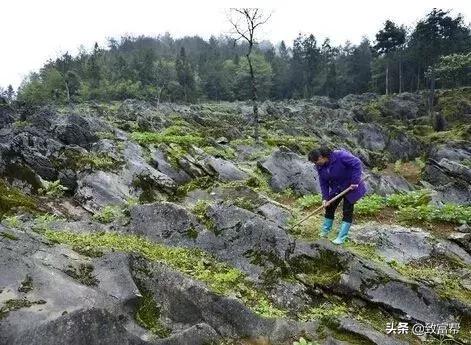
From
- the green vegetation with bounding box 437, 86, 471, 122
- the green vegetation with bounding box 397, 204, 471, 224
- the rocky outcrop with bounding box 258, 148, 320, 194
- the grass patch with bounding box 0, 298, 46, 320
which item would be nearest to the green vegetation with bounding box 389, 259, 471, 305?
the green vegetation with bounding box 397, 204, 471, 224

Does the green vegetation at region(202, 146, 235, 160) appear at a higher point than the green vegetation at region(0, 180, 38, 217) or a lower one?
lower

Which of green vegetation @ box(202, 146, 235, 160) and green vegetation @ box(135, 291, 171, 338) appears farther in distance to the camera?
green vegetation @ box(202, 146, 235, 160)

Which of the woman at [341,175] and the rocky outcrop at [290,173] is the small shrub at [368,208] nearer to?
the woman at [341,175]

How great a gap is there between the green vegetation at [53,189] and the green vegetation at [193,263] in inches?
287

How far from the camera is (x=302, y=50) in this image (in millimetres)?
116875

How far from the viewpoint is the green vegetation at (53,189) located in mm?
15441

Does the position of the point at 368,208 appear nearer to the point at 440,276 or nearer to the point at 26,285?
the point at 440,276

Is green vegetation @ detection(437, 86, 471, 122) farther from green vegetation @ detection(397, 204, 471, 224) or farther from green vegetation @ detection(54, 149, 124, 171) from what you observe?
green vegetation @ detection(54, 149, 124, 171)

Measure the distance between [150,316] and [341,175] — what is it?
15.7ft

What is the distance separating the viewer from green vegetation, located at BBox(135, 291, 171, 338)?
21.4 ft

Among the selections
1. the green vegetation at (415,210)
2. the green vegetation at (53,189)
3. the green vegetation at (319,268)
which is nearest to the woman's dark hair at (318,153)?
the green vegetation at (319,268)

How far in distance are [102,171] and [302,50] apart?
350 ft

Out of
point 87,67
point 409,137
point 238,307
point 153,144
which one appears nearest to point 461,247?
point 238,307

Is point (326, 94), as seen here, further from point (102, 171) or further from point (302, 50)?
point (102, 171)
